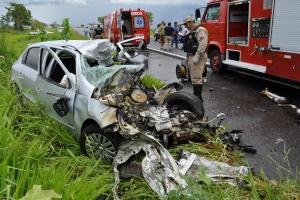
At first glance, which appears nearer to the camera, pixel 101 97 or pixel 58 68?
pixel 101 97

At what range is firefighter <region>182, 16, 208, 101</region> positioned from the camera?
24.4 ft

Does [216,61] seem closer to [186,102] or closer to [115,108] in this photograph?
[186,102]

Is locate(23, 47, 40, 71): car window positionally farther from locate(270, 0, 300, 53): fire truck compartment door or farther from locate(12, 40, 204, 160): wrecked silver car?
locate(270, 0, 300, 53): fire truck compartment door

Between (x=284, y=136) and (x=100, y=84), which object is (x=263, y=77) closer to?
(x=284, y=136)

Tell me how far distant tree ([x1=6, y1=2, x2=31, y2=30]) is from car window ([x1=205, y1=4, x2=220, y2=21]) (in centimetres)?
3969

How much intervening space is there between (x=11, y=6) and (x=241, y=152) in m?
48.2

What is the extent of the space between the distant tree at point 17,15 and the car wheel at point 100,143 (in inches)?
1793

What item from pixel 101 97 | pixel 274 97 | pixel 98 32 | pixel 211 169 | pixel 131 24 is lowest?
pixel 274 97

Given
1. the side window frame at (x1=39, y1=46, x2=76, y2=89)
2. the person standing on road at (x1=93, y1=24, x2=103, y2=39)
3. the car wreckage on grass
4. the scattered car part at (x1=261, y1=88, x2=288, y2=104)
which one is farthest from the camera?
the person standing on road at (x1=93, y1=24, x2=103, y2=39)

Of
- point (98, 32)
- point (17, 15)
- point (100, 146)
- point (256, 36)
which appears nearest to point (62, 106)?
point (100, 146)

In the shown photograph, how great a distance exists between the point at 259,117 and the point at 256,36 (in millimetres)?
3095

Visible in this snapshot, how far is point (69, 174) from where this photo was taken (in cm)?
360

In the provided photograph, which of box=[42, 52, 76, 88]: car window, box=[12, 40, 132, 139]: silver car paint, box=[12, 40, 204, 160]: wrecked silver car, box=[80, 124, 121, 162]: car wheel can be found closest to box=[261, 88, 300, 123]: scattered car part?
box=[12, 40, 204, 160]: wrecked silver car

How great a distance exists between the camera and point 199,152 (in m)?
4.89
